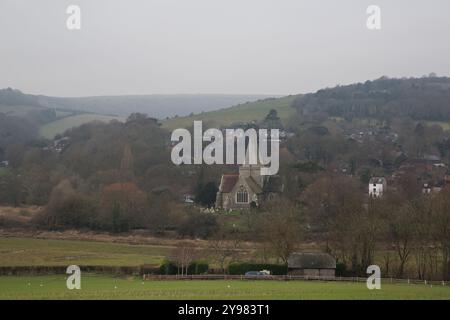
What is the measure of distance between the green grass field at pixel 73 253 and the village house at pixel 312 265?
9.97m

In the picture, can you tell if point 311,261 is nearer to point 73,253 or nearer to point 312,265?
point 312,265

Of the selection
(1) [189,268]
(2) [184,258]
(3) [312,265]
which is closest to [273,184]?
(3) [312,265]

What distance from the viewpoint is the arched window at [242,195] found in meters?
85.8

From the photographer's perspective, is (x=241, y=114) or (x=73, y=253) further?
(x=241, y=114)

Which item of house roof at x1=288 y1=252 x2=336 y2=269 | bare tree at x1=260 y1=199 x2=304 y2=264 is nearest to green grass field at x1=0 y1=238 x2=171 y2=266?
bare tree at x1=260 y1=199 x2=304 y2=264

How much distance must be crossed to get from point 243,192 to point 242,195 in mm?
372

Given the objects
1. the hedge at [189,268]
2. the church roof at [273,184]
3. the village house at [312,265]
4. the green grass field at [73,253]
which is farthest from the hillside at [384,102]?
the hedge at [189,268]

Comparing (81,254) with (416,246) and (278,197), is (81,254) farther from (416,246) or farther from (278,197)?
(278,197)

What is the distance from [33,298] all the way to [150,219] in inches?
1559

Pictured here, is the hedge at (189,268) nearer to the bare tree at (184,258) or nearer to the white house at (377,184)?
the bare tree at (184,258)

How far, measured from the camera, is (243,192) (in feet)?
282

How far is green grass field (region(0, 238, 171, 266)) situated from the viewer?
163 ft
